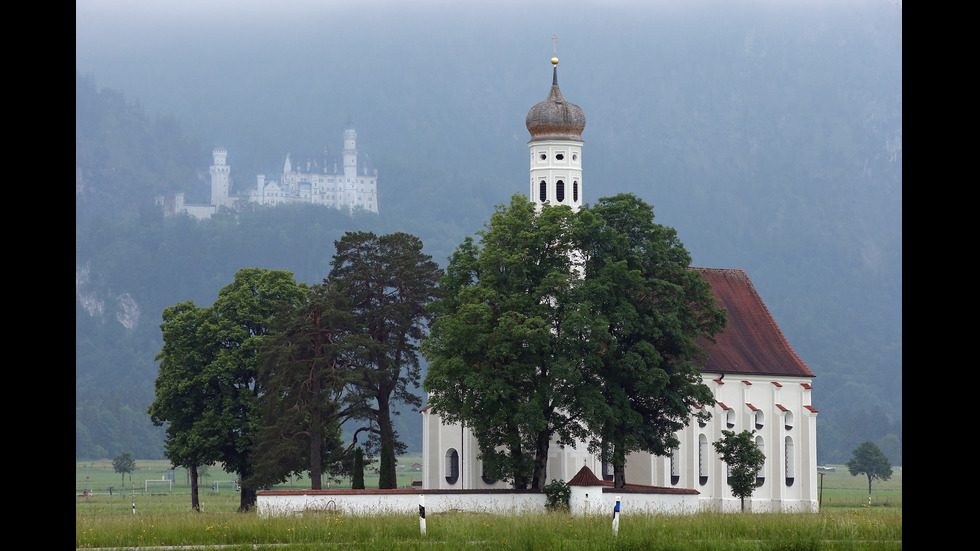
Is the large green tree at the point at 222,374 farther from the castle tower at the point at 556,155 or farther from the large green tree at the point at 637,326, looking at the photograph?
the large green tree at the point at 637,326

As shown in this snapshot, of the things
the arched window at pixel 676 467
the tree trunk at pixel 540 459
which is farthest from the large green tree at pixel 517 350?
the arched window at pixel 676 467

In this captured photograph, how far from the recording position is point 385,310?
61219 millimetres

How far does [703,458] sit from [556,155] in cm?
1661

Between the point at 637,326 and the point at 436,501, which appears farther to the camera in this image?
the point at 637,326

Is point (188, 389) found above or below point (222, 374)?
below

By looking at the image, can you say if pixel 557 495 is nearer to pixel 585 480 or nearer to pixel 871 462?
pixel 585 480

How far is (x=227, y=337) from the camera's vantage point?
65.0 meters

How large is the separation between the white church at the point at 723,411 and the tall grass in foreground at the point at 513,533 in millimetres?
30804

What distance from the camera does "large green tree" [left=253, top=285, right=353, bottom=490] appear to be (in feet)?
193

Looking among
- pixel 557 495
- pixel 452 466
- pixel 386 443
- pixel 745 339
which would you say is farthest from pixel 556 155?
pixel 557 495

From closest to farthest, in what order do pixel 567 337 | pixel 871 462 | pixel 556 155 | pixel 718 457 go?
1. pixel 567 337
2. pixel 718 457
3. pixel 556 155
4. pixel 871 462

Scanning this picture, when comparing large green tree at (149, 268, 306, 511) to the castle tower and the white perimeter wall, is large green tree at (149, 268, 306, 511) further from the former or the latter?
the white perimeter wall
